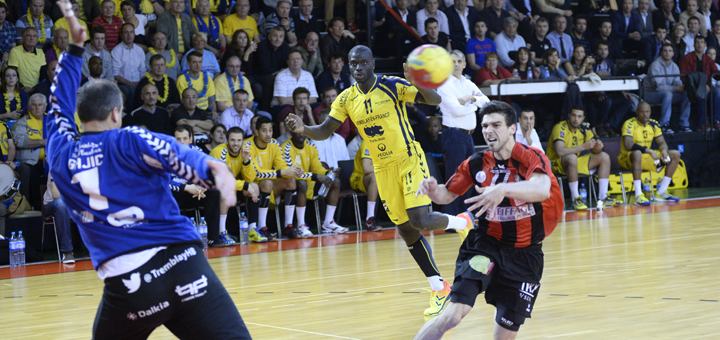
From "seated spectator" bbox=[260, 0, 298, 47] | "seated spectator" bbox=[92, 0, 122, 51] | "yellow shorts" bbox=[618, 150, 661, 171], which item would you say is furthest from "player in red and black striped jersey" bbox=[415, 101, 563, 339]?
"yellow shorts" bbox=[618, 150, 661, 171]

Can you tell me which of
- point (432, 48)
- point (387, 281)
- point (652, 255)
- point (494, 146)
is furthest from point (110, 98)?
point (652, 255)

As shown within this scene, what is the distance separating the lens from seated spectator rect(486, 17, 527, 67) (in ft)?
49.8

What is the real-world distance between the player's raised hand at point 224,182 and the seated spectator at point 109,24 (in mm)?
10502

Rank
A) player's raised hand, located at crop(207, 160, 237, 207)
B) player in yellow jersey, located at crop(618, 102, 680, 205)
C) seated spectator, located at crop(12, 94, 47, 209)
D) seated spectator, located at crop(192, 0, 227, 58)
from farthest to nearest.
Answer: player in yellow jersey, located at crop(618, 102, 680, 205)
seated spectator, located at crop(192, 0, 227, 58)
seated spectator, located at crop(12, 94, 47, 209)
player's raised hand, located at crop(207, 160, 237, 207)

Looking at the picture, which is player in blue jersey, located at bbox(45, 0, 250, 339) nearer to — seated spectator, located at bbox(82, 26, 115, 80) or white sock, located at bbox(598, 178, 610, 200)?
seated spectator, located at bbox(82, 26, 115, 80)

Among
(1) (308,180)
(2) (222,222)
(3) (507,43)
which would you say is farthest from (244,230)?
(3) (507,43)

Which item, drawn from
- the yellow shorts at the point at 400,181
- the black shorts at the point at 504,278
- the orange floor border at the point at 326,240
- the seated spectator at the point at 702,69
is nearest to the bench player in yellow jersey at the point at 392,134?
the yellow shorts at the point at 400,181

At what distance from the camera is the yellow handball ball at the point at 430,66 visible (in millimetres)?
5457

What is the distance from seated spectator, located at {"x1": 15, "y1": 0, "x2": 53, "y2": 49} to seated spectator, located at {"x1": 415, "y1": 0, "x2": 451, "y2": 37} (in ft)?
21.7

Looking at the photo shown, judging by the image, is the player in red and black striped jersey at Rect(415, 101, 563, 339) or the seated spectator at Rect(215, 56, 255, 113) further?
the seated spectator at Rect(215, 56, 255, 113)

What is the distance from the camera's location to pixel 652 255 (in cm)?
869

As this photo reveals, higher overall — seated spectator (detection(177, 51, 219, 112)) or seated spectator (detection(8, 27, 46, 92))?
seated spectator (detection(8, 27, 46, 92))

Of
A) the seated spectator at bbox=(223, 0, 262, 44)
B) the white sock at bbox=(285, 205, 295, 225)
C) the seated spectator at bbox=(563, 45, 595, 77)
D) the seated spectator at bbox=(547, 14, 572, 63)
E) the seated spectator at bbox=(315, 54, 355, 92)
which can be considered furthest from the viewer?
the seated spectator at bbox=(547, 14, 572, 63)

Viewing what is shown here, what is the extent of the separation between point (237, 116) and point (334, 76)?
6.71ft
